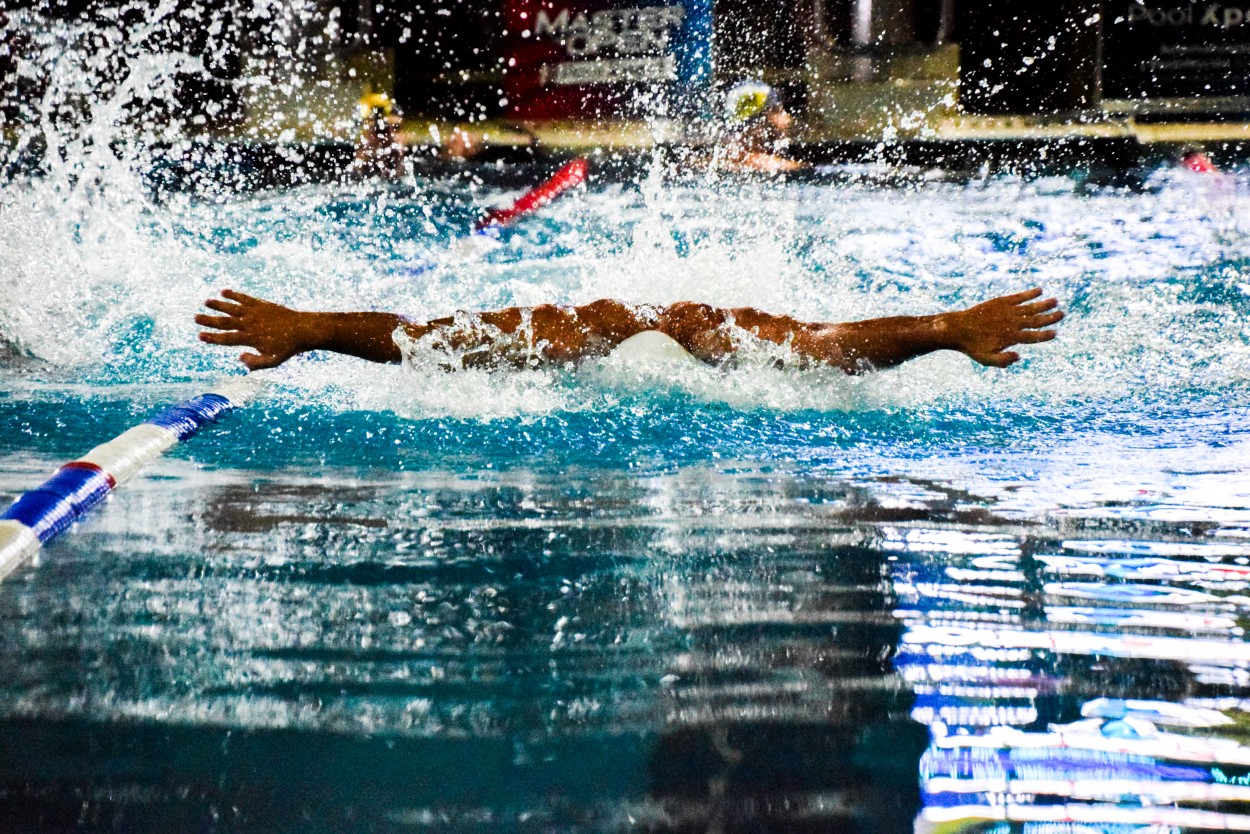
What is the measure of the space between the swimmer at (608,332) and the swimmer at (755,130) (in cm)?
713

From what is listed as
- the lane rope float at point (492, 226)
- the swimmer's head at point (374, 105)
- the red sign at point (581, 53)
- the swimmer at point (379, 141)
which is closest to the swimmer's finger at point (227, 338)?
the lane rope float at point (492, 226)

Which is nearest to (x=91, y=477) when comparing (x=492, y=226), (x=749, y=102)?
(x=492, y=226)

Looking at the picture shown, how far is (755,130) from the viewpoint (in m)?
10.8

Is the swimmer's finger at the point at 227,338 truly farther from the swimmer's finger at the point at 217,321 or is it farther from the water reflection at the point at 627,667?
the water reflection at the point at 627,667

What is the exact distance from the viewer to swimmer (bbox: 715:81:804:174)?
10.2m

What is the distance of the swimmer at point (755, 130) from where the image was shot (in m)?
10.2

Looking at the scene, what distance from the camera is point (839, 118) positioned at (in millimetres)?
10992

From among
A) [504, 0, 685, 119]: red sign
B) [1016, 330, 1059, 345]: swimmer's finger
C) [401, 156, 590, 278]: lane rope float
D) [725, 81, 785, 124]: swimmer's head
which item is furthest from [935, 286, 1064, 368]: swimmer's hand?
[504, 0, 685, 119]: red sign

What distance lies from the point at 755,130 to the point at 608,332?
8261 millimetres

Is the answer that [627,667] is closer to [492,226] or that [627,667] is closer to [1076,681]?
[1076,681]

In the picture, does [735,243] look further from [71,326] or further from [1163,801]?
[1163,801]

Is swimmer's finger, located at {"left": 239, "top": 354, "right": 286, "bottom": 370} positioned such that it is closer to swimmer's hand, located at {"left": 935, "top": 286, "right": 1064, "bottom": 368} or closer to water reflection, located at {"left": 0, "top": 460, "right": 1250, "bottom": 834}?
water reflection, located at {"left": 0, "top": 460, "right": 1250, "bottom": 834}

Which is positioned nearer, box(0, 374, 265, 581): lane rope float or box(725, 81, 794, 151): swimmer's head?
box(0, 374, 265, 581): lane rope float

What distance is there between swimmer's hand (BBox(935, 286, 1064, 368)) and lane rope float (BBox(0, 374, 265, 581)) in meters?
1.91
